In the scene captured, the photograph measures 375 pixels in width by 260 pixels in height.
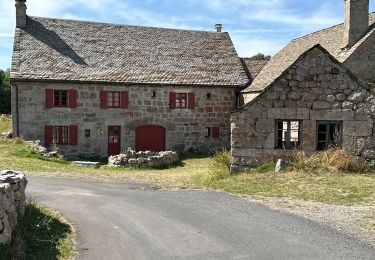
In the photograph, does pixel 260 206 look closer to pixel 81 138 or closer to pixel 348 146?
pixel 348 146

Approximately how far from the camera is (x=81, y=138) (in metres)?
23.0

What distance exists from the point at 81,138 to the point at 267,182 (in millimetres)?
13924

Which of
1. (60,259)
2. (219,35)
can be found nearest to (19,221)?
(60,259)

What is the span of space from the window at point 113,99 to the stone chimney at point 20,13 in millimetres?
7251

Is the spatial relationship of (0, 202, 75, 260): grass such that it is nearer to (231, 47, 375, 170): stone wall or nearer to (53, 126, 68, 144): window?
(231, 47, 375, 170): stone wall

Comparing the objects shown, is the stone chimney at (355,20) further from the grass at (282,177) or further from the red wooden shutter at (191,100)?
the grass at (282,177)

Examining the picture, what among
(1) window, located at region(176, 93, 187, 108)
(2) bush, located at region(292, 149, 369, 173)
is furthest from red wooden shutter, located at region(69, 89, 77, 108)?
(2) bush, located at region(292, 149, 369, 173)

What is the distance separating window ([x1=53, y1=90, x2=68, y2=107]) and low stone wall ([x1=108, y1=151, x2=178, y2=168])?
17.4ft

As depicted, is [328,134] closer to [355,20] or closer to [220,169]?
[220,169]

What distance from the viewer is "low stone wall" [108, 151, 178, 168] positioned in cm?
1894

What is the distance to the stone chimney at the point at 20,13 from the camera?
81.5ft

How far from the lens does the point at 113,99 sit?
77.4 ft

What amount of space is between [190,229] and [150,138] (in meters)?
16.9

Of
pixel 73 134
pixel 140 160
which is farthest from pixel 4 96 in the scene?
pixel 140 160
